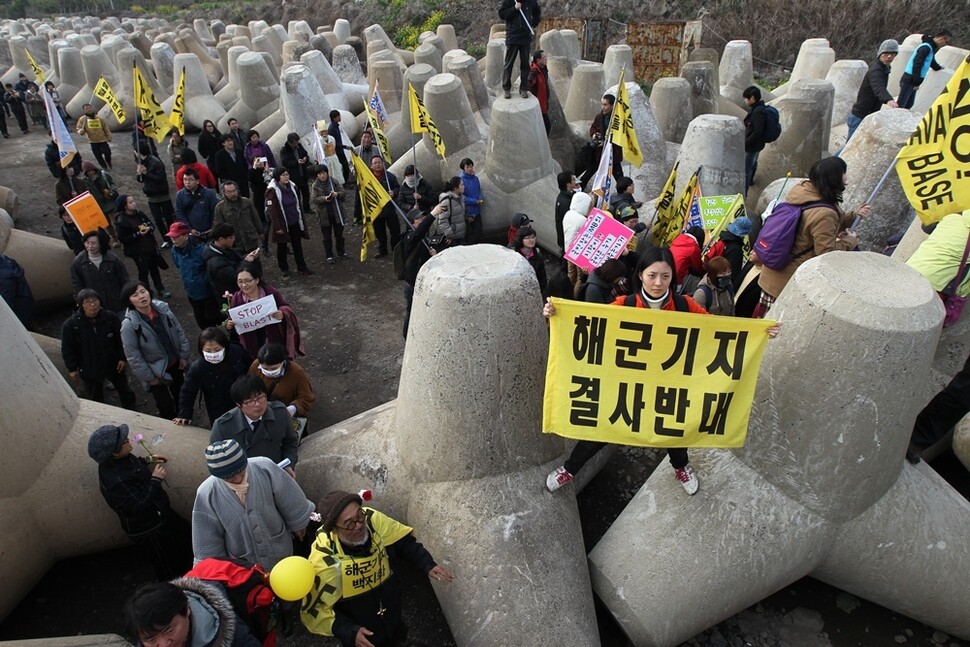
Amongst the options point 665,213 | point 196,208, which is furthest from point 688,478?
point 196,208

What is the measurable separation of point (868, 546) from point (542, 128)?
22.0 feet

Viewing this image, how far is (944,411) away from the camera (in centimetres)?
471

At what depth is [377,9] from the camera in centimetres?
3153

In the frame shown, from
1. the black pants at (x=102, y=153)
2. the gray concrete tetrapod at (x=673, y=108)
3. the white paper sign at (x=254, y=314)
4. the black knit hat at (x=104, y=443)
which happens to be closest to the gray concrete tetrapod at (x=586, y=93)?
the gray concrete tetrapod at (x=673, y=108)

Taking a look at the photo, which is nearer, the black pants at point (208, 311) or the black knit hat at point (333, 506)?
the black knit hat at point (333, 506)

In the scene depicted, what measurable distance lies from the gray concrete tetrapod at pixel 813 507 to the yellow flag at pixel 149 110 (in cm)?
946

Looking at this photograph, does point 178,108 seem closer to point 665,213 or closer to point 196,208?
point 196,208

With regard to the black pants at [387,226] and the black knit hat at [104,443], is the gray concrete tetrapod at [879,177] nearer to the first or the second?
Result: the black pants at [387,226]

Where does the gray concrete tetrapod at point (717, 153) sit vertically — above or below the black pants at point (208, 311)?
above

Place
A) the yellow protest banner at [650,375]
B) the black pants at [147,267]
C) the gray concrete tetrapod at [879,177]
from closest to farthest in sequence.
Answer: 1. the yellow protest banner at [650,375]
2. the gray concrete tetrapod at [879,177]
3. the black pants at [147,267]

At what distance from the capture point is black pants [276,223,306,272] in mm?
8694

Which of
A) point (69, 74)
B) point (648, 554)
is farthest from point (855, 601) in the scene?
point (69, 74)

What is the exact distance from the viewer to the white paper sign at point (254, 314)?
5.42m

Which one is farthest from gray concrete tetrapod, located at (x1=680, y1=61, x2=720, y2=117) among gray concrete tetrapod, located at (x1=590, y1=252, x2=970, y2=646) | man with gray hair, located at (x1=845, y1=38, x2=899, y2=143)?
gray concrete tetrapod, located at (x1=590, y1=252, x2=970, y2=646)
